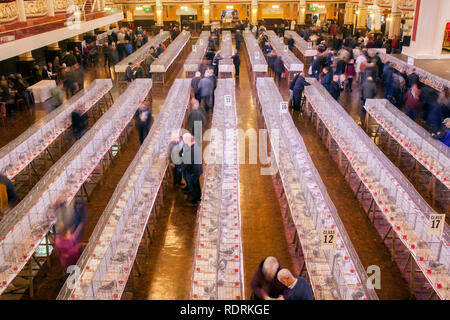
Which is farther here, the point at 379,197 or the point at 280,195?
the point at 280,195

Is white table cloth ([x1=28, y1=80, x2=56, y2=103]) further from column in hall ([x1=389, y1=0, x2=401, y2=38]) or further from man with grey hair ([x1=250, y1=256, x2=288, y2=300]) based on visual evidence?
column in hall ([x1=389, y1=0, x2=401, y2=38])

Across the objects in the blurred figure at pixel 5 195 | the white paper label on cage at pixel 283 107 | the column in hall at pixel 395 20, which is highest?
the column in hall at pixel 395 20

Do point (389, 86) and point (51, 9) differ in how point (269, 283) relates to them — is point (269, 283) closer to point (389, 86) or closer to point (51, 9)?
point (389, 86)

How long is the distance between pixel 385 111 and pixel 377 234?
5.12 meters

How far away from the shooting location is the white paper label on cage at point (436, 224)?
20.4 feet

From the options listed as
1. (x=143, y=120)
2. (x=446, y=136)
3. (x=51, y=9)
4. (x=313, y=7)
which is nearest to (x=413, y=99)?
(x=446, y=136)

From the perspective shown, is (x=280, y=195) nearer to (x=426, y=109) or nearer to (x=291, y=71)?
(x=426, y=109)

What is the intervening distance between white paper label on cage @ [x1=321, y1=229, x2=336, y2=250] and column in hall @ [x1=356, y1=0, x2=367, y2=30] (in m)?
33.1

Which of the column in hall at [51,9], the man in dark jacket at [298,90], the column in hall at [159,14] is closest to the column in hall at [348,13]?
the column in hall at [159,14]

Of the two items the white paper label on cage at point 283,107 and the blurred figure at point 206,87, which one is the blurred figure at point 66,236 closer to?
the white paper label on cage at point 283,107

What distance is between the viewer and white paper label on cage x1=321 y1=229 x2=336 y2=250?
5.88 meters

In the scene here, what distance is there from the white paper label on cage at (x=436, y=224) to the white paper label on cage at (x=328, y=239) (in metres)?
1.52

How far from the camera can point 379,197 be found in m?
7.85
